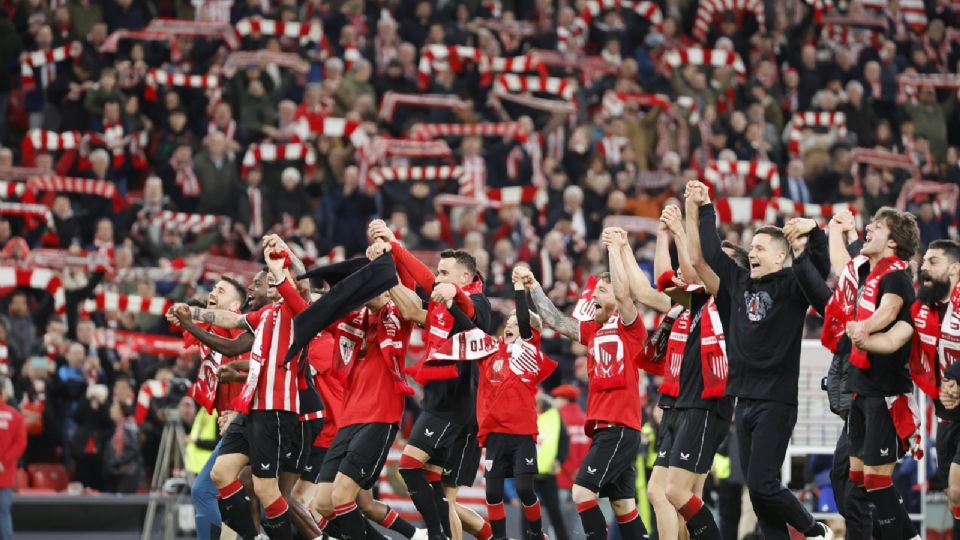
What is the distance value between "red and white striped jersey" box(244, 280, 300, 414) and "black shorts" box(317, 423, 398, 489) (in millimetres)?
479

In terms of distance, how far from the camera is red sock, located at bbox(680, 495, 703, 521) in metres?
11.3

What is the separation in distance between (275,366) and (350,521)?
1.30 meters

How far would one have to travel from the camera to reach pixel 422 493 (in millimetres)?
12844

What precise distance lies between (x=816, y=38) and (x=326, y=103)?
950 centimetres

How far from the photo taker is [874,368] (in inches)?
431

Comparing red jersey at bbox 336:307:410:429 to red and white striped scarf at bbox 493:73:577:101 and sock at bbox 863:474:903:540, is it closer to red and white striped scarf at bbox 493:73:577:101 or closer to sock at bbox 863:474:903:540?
sock at bbox 863:474:903:540

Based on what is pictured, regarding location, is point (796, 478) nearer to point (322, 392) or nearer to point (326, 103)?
point (322, 392)

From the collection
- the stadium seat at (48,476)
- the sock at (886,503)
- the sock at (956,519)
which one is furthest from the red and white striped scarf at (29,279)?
the sock at (956,519)

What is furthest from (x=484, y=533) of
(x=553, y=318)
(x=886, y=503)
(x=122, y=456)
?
(x=122, y=456)

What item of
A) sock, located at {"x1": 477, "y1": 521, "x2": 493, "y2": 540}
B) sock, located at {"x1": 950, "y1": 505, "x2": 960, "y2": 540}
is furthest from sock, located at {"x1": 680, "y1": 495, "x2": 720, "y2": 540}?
sock, located at {"x1": 477, "y1": 521, "x2": 493, "y2": 540}

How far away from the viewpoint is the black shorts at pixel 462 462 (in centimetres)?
1324

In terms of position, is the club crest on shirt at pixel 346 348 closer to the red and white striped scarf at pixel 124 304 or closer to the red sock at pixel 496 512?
the red sock at pixel 496 512

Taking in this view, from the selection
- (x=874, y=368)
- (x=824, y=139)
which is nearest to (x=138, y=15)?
(x=824, y=139)

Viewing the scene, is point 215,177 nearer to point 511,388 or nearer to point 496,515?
point 511,388
